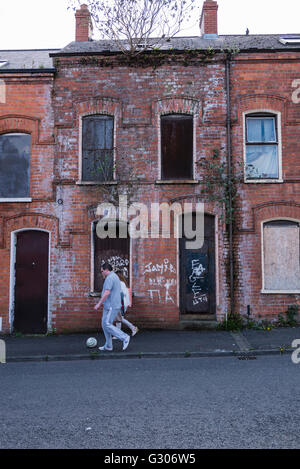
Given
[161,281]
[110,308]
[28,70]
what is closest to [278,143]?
[161,281]

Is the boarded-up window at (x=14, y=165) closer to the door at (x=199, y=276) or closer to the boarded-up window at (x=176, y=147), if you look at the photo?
the boarded-up window at (x=176, y=147)

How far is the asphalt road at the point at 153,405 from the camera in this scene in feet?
14.0

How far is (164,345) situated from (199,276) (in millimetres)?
3020

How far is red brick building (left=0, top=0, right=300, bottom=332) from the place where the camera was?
39.8 feet

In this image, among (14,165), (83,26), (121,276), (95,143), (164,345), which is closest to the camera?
(164,345)

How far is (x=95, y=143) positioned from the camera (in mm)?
12719

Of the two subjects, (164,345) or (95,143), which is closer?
(164,345)

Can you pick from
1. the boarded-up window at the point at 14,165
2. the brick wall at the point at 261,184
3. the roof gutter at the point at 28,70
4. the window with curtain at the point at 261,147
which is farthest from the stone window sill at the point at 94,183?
the window with curtain at the point at 261,147

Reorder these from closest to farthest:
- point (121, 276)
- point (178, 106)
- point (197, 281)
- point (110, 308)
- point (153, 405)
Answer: point (153, 405) → point (110, 308) → point (121, 276) → point (197, 281) → point (178, 106)

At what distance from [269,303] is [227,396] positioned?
6.60 meters

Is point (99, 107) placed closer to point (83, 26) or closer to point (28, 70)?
point (28, 70)

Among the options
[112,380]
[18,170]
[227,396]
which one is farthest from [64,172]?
[227,396]

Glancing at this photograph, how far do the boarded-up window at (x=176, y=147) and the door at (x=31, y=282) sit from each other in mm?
4153

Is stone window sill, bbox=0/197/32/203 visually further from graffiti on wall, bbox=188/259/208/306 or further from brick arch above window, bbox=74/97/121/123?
graffiti on wall, bbox=188/259/208/306
